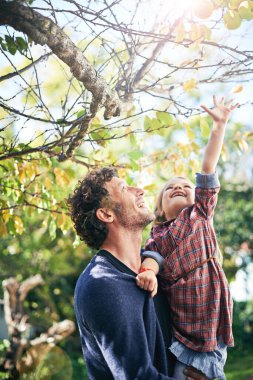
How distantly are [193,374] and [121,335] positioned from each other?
1.61ft

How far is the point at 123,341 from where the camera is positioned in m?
1.83

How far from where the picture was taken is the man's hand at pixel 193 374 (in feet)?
6.93

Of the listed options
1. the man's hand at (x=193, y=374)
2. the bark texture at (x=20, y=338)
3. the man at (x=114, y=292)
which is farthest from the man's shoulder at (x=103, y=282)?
the bark texture at (x=20, y=338)

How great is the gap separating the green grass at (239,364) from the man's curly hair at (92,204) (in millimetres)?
9283

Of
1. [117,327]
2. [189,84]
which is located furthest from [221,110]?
[117,327]

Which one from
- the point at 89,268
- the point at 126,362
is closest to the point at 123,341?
the point at 126,362

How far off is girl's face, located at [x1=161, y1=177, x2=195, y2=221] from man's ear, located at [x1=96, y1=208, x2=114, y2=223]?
1.54 feet

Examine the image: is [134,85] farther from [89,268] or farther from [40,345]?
[40,345]

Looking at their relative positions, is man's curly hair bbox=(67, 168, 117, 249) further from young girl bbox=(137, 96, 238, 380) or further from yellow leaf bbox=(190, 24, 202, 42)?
yellow leaf bbox=(190, 24, 202, 42)

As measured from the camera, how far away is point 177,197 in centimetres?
267

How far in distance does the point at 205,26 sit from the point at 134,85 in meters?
0.78

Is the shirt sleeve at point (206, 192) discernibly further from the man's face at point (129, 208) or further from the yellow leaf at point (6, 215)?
the yellow leaf at point (6, 215)

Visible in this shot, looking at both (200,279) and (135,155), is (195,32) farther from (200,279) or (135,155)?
(200,279)

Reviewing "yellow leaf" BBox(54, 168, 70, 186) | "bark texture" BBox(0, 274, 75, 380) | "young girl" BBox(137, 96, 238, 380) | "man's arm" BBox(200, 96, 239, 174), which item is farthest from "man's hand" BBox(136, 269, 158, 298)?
"bark texture" BBox(0, 274, 75, 380)
